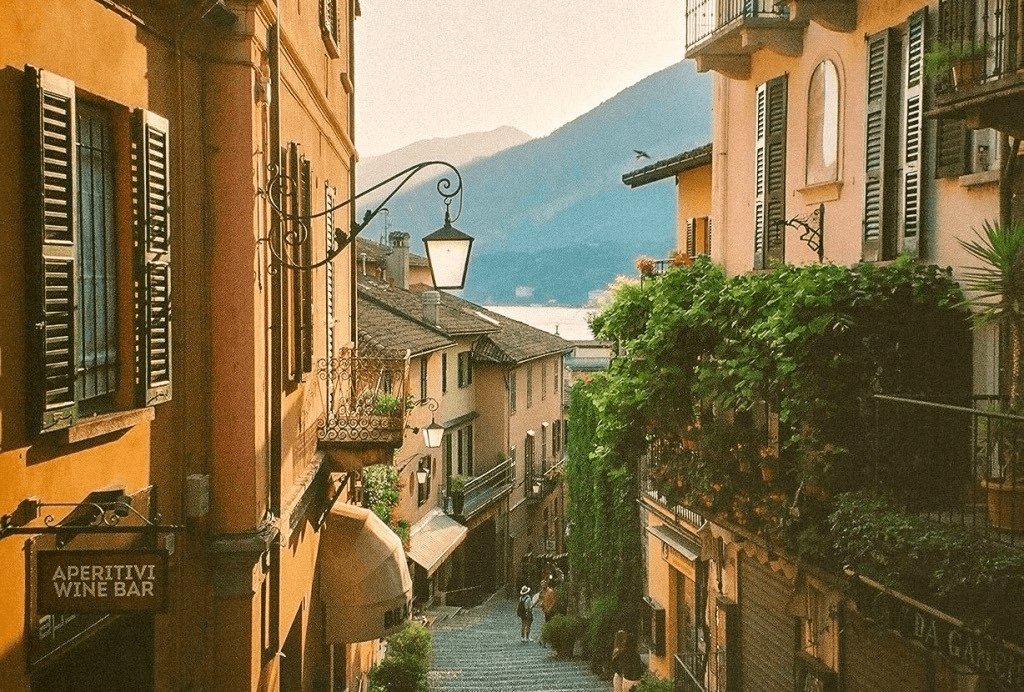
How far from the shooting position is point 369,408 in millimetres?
14453

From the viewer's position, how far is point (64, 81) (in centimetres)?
548

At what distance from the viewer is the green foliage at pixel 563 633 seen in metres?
29.2

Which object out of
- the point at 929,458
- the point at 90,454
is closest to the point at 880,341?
the point at 929,458

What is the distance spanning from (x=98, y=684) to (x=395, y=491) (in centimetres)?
1875

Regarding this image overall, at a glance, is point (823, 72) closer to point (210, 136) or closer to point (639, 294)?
point (639, 294)

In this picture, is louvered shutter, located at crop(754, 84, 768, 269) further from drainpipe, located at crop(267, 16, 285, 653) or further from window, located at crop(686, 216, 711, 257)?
drainpipe, located at crop(267, 16, 285, 653)

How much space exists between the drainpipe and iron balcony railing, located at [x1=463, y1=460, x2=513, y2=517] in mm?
29751

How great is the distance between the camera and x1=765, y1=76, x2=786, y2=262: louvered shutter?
16891 millimetres

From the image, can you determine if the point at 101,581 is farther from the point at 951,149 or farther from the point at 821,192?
the point at 821,192

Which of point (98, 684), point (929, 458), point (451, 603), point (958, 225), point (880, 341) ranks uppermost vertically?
point (958, 225)

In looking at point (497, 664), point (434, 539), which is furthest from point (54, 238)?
point (434, 539)

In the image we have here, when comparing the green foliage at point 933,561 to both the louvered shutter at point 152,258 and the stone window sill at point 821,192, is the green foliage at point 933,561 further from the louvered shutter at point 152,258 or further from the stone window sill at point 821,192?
the louvered shutter at point 152,258

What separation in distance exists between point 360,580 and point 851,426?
6.28m

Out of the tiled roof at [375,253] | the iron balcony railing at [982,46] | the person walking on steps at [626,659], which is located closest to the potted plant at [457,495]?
the tiled roof at [375,253]
